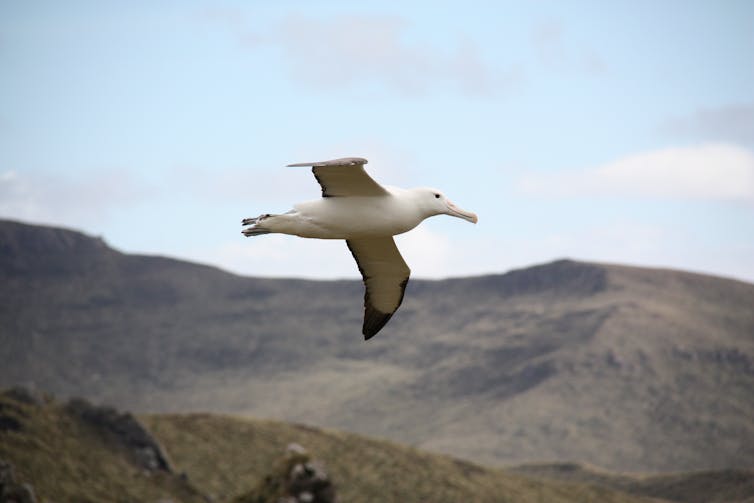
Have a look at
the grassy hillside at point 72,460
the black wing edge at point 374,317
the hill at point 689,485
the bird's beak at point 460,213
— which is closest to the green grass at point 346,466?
the grassy hillside at point 72,460

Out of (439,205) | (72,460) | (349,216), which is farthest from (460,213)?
(72,460)

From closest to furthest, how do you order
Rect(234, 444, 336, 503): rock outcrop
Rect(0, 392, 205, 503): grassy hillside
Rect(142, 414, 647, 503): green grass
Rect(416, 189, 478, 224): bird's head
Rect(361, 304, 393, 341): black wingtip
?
Rect(416, 189, 478, 224): bird's head, Rect(361, 304, 393, 341): black wingtip, Rect(234, 444, 336, 503): rock outcrop, Rect(0, 392, 205, 503): grassy hillside, Rect(142, 414, 647, 503): green grass

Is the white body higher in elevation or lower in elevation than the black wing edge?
higher

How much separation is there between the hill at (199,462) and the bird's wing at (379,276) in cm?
3424

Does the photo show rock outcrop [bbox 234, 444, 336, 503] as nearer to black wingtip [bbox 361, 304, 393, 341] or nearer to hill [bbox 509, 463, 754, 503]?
black wingtip [bbox 361, 304, 393, 341]

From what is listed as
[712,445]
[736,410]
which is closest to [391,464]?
[712,445]

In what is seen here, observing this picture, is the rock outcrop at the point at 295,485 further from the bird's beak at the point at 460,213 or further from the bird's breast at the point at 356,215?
the bird's breast at the point at 356,215

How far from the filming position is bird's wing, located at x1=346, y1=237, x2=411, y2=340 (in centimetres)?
2472

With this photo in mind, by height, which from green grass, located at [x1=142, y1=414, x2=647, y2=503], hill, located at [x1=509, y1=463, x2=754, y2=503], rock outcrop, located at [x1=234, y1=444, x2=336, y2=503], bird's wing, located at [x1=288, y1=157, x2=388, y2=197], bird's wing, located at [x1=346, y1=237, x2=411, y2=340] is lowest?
hill, located at [x1=509, y1=463, x2=754, y2=503]

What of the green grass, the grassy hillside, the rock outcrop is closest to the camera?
the rock outcrop

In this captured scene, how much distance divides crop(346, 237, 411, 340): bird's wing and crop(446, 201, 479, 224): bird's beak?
181 cm

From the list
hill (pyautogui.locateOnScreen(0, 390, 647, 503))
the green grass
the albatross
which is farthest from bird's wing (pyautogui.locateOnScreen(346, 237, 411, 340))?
the green grass

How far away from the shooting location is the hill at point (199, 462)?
6397 cm

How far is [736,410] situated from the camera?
166 m
